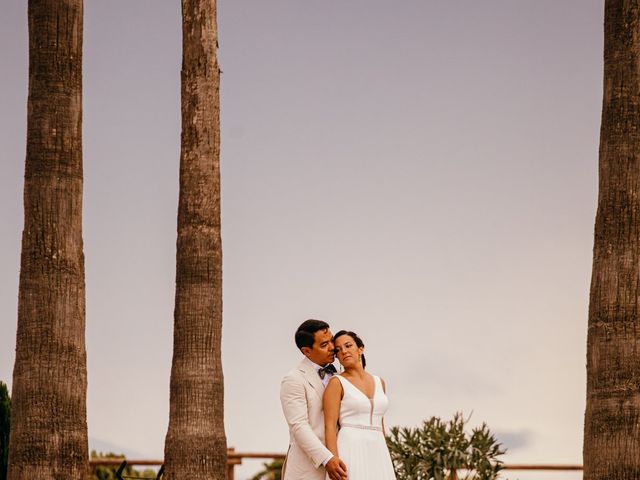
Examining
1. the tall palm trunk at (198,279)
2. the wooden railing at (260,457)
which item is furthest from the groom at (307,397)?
the wooden railing at (260,457)

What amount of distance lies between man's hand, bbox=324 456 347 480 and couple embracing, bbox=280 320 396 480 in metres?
0.03

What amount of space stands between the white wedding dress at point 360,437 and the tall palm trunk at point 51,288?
12.4 feet

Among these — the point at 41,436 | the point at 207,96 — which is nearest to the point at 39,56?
the point at 207,96

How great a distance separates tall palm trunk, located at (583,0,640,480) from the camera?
12711 millimetres

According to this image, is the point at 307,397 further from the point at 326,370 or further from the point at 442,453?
the point at 442,453

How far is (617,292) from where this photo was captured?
12867mm

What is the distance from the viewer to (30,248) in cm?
1250

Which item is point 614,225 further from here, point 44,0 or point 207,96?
point 44,0

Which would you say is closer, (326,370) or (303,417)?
(303,417)

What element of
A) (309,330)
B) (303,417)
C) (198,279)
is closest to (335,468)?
(303,417)

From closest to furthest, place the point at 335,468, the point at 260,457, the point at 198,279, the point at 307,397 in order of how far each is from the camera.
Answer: the point at 335,468
the point at 307,397
the point at 198,279
the point at 260,457

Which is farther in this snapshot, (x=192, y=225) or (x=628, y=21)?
(x=192, y=225)

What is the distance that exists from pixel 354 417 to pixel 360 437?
0.17 m

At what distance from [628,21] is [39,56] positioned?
666 centimetres
